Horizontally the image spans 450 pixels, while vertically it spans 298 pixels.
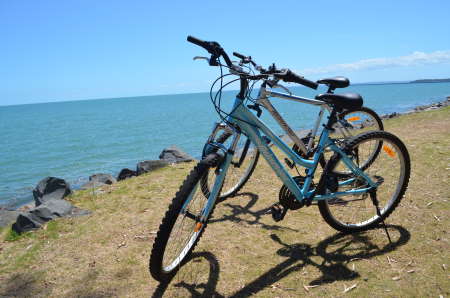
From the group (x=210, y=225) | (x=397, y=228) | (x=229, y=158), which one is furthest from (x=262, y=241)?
(x=397, y=228)

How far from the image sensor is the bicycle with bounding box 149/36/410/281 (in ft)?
10.1

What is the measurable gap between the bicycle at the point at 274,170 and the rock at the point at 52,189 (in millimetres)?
5671

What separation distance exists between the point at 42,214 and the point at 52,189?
332 centimetres

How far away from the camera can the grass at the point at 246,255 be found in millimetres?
3318

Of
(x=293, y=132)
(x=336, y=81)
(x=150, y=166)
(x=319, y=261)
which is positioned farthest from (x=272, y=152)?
(x=150, y=166)

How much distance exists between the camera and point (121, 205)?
223 inches

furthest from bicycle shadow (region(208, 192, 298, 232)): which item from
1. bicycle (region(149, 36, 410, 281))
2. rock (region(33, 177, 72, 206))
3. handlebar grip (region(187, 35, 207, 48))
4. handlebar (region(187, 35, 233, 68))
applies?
rock (region(33, 177, 72, 206))

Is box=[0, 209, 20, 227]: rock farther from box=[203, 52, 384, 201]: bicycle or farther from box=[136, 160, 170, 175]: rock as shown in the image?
box=[203, 52, 384, 201]: bicycle

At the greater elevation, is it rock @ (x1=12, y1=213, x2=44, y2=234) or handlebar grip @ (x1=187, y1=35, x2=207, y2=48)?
handlebar grip @ (x1=187, y1=35, x2=207, y2=48)

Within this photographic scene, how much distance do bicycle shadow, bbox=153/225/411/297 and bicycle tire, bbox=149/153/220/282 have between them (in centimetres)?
24

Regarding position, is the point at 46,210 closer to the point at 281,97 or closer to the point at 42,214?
the point at 42,214

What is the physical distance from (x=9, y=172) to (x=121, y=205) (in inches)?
780

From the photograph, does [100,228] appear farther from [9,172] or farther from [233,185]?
[9,172]

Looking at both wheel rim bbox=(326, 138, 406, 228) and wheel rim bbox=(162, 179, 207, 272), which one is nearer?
wheel rim bbox=(162, 179, 207, 272)
